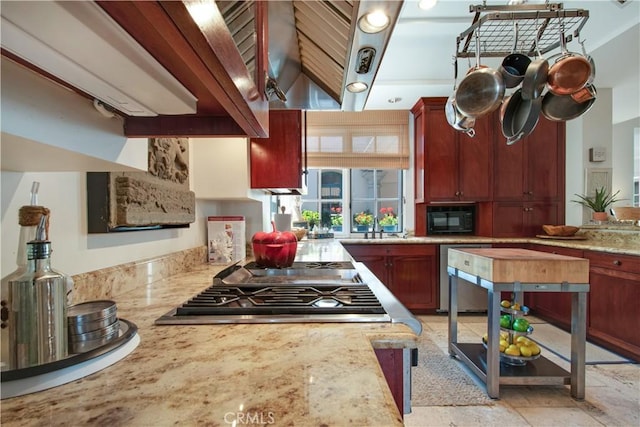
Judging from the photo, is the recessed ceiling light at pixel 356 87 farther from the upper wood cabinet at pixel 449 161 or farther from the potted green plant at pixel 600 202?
the potted green plant at pixel 600 202

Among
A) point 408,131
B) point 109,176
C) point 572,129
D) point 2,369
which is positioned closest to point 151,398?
point 2,369

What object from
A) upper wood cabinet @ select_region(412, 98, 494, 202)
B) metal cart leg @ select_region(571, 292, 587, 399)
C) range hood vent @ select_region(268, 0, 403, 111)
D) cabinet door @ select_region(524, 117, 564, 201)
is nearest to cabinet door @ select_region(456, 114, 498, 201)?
upper wood cabinet @ select_region(412, 98, 494, 202)

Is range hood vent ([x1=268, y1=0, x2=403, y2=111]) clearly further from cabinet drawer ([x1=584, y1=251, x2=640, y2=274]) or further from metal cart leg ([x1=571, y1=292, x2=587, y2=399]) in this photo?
cabinet drawer ([x1=584, y1=251, x2=640, y2=274])

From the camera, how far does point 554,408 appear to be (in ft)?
5.34

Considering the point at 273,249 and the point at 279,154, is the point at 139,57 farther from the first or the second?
the point at 279,154

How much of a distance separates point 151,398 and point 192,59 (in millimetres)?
466

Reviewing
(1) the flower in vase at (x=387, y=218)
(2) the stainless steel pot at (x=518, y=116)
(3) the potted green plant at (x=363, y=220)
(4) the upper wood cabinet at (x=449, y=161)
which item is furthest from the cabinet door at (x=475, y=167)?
(3) the potted green plant at (x=363, y=220)

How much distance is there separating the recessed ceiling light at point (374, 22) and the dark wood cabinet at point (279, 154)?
1196 mm

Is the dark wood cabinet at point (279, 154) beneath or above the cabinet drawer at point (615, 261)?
above

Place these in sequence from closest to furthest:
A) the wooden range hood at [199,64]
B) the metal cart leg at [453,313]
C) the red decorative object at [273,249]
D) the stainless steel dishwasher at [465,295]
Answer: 1. the wooden range hood at [199,64]
2. the red decorative object at [273,249]
3. the metal cart leg at [453,313]
4. the stainless steel dishwasher at [465,295]

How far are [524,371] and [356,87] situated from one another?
2.00 m

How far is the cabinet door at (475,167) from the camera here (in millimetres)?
3416

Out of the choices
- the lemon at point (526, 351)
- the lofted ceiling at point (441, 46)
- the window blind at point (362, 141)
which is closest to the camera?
the lemon at point (526, 351)

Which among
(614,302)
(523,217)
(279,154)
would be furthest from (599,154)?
(279,154)
